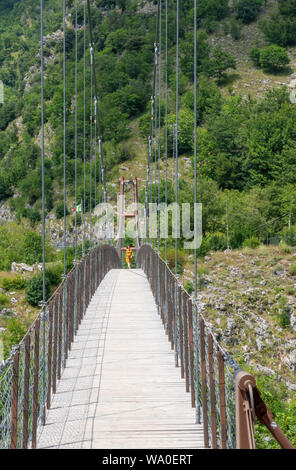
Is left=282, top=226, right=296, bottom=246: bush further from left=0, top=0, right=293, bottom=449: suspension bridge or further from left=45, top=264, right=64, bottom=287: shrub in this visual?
left=0, top=0, right=293, bottom=449: suspension bridge

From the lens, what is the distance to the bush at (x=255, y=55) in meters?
68.2

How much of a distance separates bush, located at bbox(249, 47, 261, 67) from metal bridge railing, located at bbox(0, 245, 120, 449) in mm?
63731

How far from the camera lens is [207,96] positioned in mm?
59438

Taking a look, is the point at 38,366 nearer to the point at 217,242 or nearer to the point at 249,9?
the point at 217,242

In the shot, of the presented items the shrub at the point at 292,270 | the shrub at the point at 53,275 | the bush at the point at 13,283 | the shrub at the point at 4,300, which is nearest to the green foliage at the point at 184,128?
the shrub at the point at 53,275

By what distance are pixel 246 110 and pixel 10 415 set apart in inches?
2097

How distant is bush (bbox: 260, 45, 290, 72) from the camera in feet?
216

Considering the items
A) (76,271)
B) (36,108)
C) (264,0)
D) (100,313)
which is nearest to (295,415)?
(100,313)

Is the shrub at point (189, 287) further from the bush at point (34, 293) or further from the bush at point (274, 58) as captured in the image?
the bush at point (274, 58)

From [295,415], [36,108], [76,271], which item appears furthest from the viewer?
[36,108]

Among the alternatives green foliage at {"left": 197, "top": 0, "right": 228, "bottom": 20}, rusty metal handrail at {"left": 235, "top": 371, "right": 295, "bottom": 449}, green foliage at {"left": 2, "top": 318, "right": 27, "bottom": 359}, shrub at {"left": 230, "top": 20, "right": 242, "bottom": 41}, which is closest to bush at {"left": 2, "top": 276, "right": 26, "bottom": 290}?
green foliage at {"left": 2, "top": 318, "right": 27, "bottom": 359}
